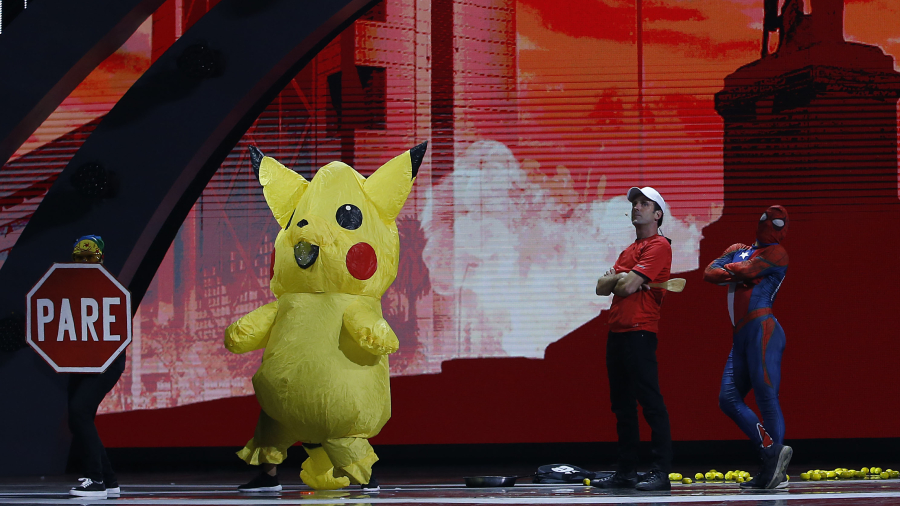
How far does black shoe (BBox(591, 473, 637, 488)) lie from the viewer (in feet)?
14.7

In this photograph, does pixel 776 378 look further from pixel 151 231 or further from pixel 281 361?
pixel 151 231

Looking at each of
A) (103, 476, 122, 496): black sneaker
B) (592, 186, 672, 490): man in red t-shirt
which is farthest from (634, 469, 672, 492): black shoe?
(103, 476, 122, 496): black sneaker

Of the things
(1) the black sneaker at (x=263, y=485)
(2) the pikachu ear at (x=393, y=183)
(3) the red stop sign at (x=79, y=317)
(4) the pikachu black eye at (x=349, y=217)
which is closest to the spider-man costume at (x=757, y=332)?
(2) the pikachu ear at (x=393, y=183)

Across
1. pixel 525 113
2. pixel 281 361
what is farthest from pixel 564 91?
pixel 281 361

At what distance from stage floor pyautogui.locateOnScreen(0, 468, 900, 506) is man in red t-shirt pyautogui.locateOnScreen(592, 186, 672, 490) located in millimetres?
188

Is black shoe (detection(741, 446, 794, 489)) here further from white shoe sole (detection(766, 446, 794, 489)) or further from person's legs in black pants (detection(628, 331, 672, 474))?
person's legs in black pants (detection(628, 331, 672, 474))

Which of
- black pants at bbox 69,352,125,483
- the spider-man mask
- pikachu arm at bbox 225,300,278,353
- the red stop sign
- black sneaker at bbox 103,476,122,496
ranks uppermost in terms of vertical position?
the spider-man mask

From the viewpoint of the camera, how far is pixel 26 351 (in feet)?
Answer: 18.8

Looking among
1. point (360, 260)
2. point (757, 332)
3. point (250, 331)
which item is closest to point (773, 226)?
point (757, 332)

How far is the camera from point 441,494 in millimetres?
4328

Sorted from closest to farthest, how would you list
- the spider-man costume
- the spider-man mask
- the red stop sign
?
the red stop sign
the spider-man costume
the spider-man mask

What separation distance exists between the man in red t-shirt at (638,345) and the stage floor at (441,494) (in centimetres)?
19

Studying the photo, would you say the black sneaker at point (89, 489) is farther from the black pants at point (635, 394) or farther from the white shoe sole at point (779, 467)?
the white shoe sole at point (779, 467)

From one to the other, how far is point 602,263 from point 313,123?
2.37 meters
